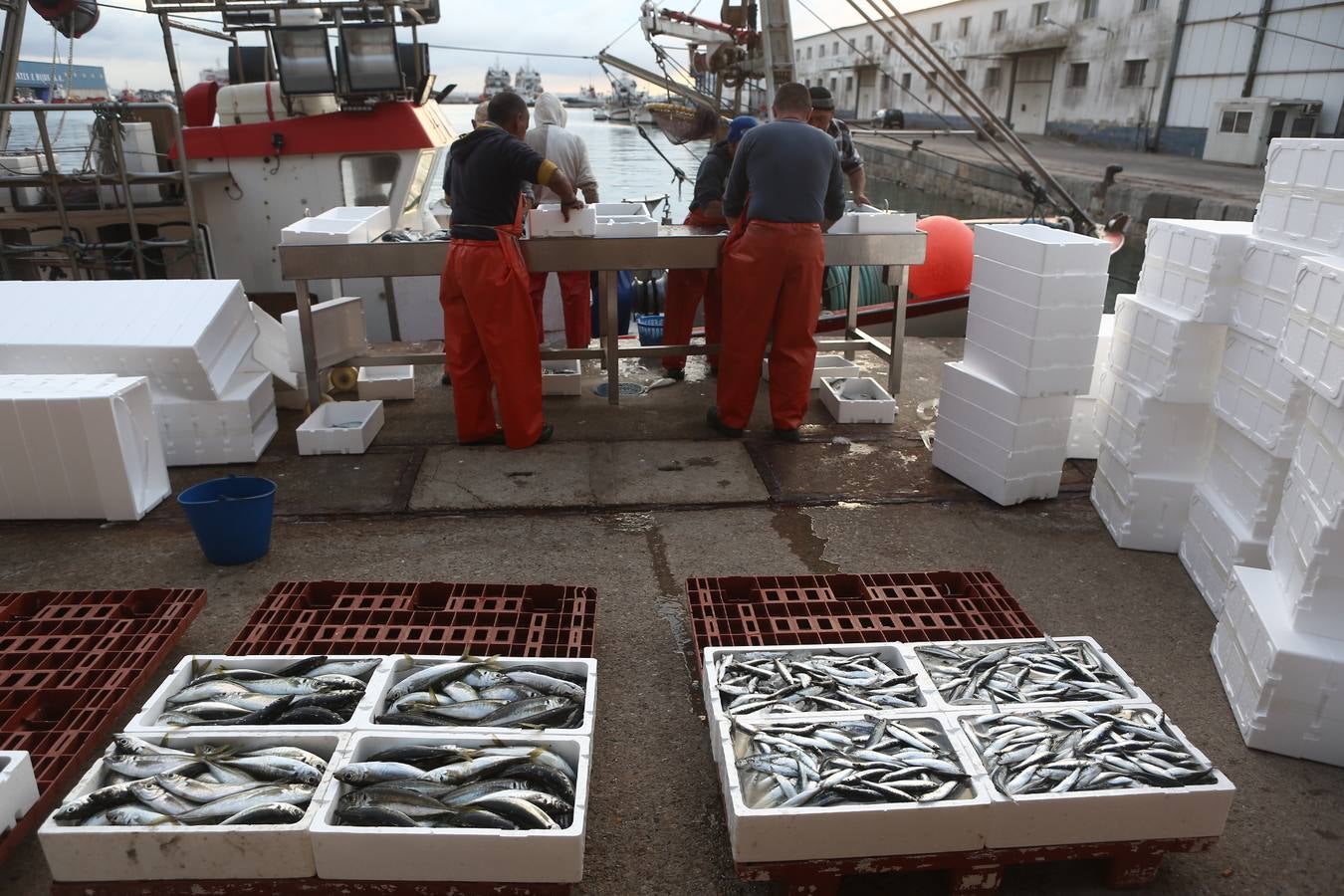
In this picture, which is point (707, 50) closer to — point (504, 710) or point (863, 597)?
point (863, 597)

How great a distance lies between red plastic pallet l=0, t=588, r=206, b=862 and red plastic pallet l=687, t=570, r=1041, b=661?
2.10 meters

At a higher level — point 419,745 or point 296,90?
point 296,90

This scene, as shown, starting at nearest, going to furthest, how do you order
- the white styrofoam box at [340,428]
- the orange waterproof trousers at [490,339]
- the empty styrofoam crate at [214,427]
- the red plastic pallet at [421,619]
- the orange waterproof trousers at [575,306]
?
the red plastic pallet at [421,619], the orange waterproof trousers at [490,339], the empty styrofoam crate at [214,427], the white styrofoam box at [340,428], the orange waterproof trousers at [575,306]

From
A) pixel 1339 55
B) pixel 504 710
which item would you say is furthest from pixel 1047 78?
pixel 504 710

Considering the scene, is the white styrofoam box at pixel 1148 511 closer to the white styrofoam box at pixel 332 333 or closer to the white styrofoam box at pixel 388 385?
the white styrofoam box at pixel 388 385

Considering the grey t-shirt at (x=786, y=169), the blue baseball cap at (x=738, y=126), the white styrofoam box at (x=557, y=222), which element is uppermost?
the blue baseball cap at (x=738, y=126)

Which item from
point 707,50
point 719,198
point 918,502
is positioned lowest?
point 918,502

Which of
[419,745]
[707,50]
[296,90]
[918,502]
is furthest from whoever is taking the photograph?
[707,50]

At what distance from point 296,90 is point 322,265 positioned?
9.49 feet

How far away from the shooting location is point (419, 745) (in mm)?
2566

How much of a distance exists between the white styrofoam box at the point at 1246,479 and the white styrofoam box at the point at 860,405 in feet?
7.79

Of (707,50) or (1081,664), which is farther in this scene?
(707,50)

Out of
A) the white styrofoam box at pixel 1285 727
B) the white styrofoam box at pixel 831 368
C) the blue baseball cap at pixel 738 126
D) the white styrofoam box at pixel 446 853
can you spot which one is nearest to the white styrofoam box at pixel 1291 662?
the white styrofoam box at pixel 1285 727

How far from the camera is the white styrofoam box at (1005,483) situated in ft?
16.6
